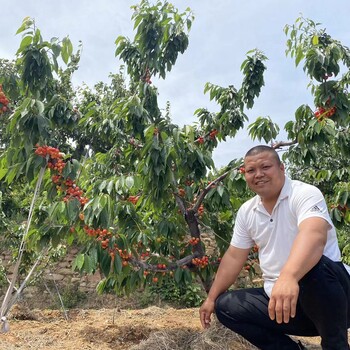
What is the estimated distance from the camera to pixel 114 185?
2.58m

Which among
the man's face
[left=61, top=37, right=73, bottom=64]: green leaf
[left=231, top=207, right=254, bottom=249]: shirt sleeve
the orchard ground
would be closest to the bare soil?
the orchard ground

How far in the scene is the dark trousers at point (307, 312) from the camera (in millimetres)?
1760

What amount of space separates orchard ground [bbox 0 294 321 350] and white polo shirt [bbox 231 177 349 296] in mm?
1038

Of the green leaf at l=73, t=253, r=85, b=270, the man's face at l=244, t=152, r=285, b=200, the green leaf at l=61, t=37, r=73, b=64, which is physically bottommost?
the green leaf at l=73, t=253, r=85, b=270

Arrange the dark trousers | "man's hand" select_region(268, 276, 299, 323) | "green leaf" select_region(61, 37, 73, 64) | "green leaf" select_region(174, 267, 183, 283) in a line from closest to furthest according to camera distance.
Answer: "man's hand" select_region(268, 276, 299, 323)
the dark trousers
"green leaf" select_region(61, 37, 73, 64)
"green leaf" select_region(174, 267, 183, 283)

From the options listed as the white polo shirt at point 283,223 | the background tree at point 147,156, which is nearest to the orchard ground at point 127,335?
the background tree at point 147,156

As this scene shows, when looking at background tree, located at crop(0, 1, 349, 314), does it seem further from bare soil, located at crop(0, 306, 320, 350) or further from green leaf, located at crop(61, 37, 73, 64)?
bare soil, located at crop(0, 306, 320, 350)

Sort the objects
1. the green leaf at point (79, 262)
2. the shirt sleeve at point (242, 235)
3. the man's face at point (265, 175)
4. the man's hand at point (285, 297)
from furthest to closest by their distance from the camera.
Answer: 1. the green leaf at point (79, 262)
2. the shirt sleeve at point (242, 235)
3. the man's face at point (265, 175)
4. the man's hand at point (285, 297)

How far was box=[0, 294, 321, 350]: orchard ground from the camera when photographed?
293cm

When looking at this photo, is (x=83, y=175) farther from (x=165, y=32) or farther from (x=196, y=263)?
(x=165, y=32)

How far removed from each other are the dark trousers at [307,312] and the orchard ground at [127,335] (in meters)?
0.77

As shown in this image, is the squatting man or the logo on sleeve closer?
the squatting man

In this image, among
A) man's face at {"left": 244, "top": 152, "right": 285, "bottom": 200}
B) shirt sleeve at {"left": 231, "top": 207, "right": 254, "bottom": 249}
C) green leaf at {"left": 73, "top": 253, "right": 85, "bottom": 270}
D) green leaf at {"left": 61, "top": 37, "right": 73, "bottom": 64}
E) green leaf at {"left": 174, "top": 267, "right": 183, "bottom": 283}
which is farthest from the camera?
green leaf at {"left": 174, "top": 267, "right": 183, "bottom": 283}

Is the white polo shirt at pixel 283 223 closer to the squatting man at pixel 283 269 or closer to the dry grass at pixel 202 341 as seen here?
the squatting man at pixel 283 269
